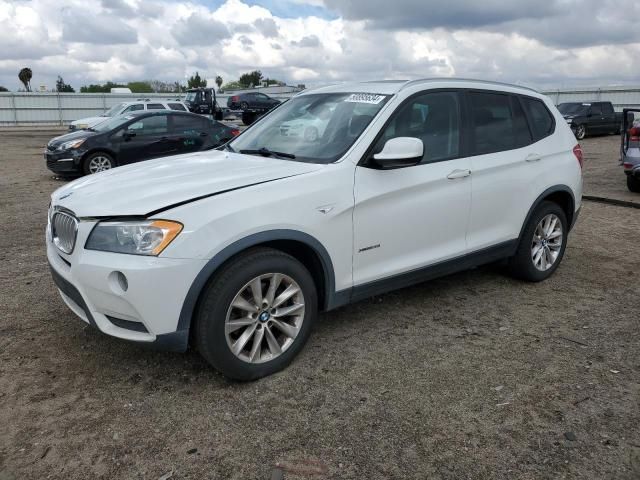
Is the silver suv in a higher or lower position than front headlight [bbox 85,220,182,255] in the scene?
higher

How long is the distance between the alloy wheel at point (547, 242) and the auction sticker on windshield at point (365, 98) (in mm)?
2006

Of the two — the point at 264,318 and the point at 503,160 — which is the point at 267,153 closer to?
the point at 264,318

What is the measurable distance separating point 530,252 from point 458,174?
131cm

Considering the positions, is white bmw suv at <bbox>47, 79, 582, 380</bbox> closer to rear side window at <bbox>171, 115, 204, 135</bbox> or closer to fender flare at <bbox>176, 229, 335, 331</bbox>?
fender flare at <bbox>176, 229, 335, 331</bbox>

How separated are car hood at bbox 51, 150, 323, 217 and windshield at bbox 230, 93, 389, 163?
22cm

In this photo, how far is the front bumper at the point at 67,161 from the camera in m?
11.5

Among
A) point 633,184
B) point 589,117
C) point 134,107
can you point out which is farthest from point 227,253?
point 589,117

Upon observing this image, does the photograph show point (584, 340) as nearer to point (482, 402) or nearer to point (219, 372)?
point (482, 402)

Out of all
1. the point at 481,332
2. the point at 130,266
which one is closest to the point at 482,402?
the point at 481,332

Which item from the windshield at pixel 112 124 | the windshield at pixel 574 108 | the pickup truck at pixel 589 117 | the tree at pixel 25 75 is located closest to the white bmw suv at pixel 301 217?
the windshield at pixel 112 124

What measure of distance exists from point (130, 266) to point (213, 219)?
49 cm

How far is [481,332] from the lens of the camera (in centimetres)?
414

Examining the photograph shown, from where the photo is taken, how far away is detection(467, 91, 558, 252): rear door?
4.42 m

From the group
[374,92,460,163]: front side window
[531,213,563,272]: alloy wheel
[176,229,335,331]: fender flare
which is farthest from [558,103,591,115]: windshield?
[176,229,335,331]: fender flare
